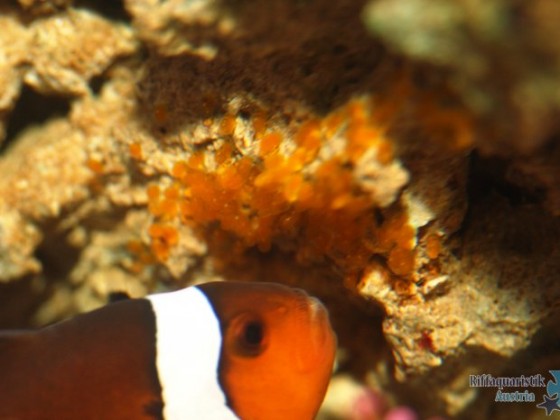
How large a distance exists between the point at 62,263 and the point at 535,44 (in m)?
1.51

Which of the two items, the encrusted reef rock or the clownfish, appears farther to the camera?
the clownfish

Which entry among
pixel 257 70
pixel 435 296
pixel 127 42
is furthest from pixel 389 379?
pixel 127 42

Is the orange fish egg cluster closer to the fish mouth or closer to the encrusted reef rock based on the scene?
the encrusted reef rock

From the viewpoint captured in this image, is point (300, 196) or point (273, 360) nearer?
point (273, 360)

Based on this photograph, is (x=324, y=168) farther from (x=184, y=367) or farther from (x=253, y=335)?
(x=184, y=367)

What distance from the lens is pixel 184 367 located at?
107 cm

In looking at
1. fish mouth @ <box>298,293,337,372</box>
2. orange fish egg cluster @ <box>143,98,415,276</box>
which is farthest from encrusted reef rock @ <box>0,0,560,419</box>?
fish mouth @ <box>298,293,337,372</box>

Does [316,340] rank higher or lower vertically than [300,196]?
lower

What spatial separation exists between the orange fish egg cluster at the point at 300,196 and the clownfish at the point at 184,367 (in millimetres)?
213

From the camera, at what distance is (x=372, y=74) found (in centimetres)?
109


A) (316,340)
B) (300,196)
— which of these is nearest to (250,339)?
(316,340)

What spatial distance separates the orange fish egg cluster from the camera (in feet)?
3.51

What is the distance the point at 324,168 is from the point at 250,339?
1.17 feet

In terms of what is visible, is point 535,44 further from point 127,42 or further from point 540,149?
point 127,42
